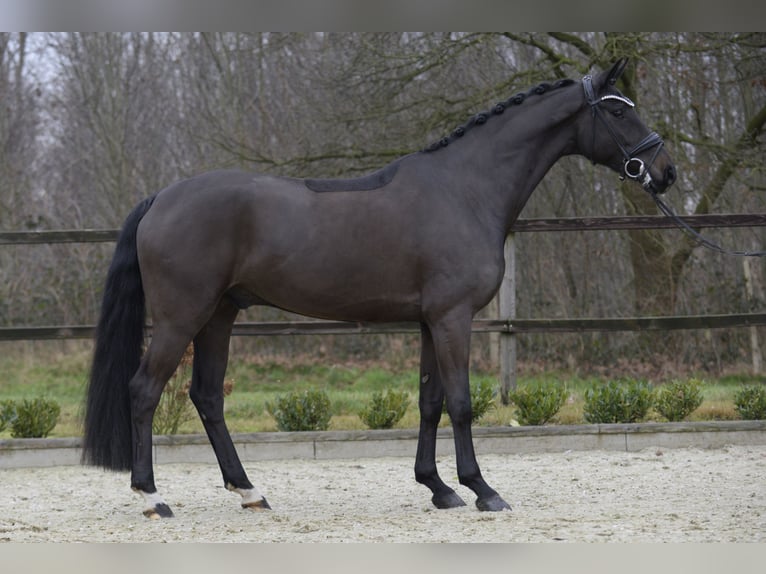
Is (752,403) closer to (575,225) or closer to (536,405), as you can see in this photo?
(536,405)

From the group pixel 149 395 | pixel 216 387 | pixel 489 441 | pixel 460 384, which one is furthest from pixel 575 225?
pixel 149 395

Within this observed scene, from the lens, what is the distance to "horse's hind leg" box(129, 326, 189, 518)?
4980mm

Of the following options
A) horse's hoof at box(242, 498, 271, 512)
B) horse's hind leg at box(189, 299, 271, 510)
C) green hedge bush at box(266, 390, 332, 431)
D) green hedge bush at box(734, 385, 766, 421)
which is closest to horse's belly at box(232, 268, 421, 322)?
horse's hind leg at box(189, 299, 271, 510)

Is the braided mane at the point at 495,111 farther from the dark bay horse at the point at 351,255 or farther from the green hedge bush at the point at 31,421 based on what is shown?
the green hedge bush at the point at 31,421

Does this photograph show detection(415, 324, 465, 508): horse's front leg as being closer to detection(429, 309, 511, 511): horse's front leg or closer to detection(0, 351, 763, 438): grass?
detection(429, 309, 511, 511): horse's front leg

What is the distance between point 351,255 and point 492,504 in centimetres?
155

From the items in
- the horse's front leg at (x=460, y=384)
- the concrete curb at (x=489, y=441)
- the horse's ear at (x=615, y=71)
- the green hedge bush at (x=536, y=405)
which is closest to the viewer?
the horse's front leg at (x=460, y=384)

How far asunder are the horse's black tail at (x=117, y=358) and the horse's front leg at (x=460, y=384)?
170cm

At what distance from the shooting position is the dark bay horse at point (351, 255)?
16.3 ft

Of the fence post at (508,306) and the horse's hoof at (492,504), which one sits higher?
the fence post at (508,306)

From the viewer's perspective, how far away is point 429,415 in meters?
5.25

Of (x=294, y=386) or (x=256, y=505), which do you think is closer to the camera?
(x=256, y=505)

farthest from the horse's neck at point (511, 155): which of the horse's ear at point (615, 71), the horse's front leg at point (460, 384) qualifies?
the horse's front leg at point (460, 384)

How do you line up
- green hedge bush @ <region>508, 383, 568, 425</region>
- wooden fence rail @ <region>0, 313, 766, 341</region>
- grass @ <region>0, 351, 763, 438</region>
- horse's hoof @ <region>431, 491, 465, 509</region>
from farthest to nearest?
grass @ <region>0, 351, 763, 438</region>
wooden fence rail @ <region>0, 313, 766, 341</region>
green hedge bush @ <region>508, 383, 568, 425</region>
horse's hoof @ <region>431, 491, 465, 509</region>
